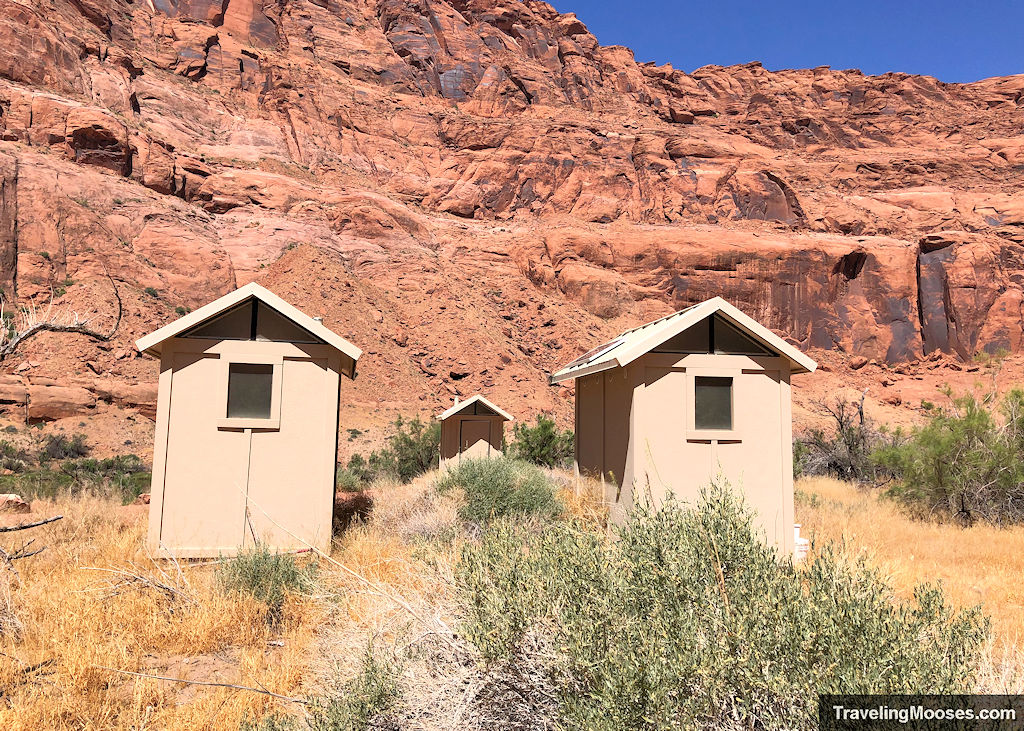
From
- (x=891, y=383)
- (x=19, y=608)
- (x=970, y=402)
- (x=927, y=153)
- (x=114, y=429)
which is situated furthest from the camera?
(x=927, y=153)

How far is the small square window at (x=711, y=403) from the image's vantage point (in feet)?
30.2

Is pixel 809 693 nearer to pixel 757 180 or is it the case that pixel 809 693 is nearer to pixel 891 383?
pixel 891 383

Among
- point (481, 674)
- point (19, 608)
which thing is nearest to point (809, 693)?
point (481, 674)

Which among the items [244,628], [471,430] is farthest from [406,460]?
[244,628]

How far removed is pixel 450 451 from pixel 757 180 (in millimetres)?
44757

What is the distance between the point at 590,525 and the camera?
4.03 meters

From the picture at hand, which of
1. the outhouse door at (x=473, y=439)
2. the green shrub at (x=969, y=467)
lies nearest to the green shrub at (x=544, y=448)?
the outhouse door at (x=473, y=439)

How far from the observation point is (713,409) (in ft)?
30.3

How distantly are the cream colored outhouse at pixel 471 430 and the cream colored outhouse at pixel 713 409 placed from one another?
6880mm

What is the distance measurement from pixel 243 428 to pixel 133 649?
11.9ft

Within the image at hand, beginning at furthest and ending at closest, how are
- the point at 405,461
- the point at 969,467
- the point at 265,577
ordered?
the point at 405,461 → the point at 969,467 → the point at 265,577

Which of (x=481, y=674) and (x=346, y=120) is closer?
(x=481, y=674)

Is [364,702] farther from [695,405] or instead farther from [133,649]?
[695,405]

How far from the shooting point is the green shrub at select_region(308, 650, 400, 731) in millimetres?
3141
